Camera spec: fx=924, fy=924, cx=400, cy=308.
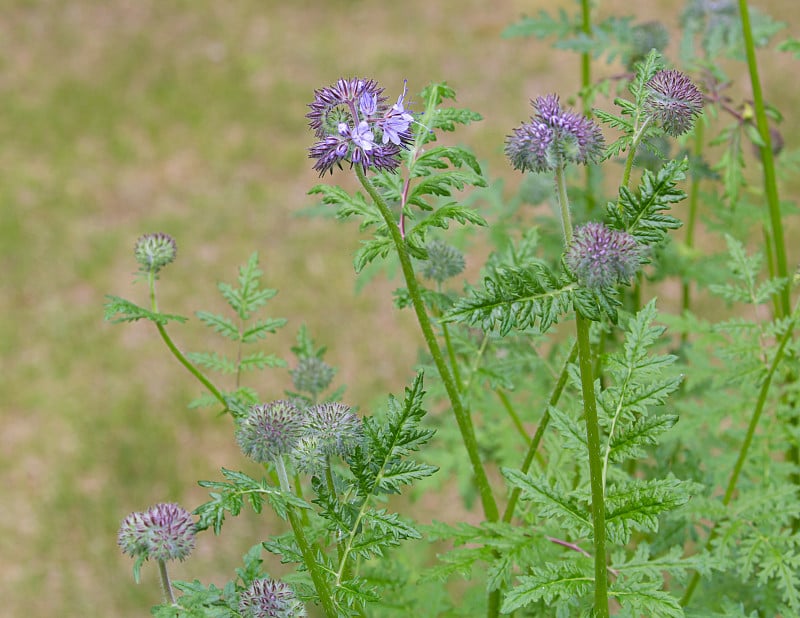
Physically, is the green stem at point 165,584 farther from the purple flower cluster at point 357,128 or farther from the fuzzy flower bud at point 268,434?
the purple flower cluster at point 357,128

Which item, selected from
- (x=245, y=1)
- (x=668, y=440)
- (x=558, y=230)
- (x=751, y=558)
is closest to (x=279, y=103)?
(x=245, y=1)

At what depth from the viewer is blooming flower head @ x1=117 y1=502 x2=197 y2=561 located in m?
1.63

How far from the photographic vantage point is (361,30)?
8.27 m

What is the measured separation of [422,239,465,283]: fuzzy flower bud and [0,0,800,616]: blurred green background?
8.66ft

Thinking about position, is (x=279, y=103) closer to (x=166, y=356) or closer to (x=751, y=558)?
(x=166, y=356)

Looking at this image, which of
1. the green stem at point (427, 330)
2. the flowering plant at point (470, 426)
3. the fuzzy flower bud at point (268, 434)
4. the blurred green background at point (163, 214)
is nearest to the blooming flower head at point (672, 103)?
the flowering plant at point (470, 426)

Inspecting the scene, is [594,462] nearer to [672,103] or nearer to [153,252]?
[672,103]

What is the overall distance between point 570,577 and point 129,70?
23.7 ft

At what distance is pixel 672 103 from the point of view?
1516mm

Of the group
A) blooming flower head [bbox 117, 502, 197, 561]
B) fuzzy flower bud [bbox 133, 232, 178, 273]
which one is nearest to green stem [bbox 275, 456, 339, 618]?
blooming flower head [bbox 117, 502, 197, 561]

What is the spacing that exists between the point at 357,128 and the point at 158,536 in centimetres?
79

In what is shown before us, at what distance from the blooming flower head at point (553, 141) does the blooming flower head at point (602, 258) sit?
152mm

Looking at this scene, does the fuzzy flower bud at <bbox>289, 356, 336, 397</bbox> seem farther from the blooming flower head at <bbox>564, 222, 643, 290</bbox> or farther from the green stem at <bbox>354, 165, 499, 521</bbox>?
the blooming flower head at <bbox>564, 222, 643, 290</bbox>

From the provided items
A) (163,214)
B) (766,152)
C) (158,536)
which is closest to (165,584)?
(158,536)
